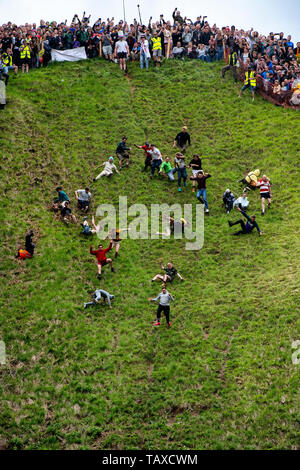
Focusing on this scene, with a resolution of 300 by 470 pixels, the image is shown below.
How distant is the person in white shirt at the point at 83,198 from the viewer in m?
28.0

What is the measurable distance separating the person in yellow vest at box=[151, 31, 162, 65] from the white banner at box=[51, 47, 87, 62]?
5.86 meters

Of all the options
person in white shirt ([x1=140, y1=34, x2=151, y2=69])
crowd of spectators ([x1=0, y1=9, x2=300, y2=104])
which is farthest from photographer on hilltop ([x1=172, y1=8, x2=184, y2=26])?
person in white shirt ([x1=140, y1=34, x2=151, y2=69])

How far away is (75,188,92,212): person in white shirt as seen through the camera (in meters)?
28.0

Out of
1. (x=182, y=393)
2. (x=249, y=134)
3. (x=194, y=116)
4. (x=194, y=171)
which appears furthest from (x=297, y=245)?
(x=194, y=116)

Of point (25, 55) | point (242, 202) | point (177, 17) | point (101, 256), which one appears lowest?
point (101, 256)

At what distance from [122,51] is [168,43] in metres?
4.35

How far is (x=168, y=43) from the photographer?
139ft

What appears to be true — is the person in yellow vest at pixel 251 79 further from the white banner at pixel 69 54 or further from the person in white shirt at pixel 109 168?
the white banner at pixel 69 54

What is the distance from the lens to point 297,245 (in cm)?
2467

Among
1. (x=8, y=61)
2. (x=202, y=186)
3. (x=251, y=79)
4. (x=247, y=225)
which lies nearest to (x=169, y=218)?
(x=202, y=186)

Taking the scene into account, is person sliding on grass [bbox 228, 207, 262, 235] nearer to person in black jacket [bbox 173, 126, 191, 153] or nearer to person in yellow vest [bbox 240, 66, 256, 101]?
person in black jacket [bbox 173, 126, 191, 153]

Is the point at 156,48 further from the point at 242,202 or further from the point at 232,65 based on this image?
the point at 242,202

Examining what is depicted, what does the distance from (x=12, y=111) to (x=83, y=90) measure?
23.0 ft

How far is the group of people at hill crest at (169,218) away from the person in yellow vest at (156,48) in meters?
11.6
